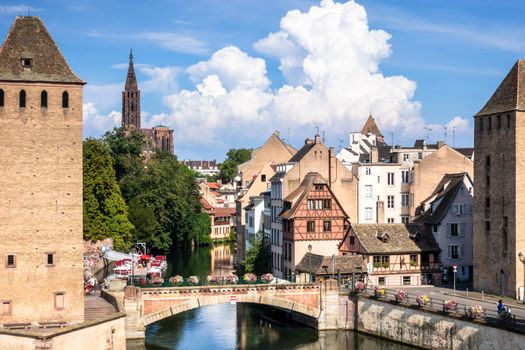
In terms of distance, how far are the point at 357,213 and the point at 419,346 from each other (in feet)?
89.6

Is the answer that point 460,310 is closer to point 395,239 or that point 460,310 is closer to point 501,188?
point 501,188

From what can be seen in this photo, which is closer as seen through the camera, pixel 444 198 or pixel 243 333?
pixel 243 333

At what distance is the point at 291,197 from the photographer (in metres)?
73.4

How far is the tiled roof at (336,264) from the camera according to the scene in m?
64.5

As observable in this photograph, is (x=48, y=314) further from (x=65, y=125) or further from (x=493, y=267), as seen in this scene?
(x=493, y=267)

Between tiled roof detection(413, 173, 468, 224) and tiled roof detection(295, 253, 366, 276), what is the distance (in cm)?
862

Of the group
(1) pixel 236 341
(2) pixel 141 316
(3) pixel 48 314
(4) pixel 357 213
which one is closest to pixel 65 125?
(3) pixel 48 314

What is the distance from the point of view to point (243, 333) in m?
60.8

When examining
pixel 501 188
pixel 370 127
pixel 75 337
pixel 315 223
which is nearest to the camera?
pixel 75 337

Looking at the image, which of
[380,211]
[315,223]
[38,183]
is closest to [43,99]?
[38,183]

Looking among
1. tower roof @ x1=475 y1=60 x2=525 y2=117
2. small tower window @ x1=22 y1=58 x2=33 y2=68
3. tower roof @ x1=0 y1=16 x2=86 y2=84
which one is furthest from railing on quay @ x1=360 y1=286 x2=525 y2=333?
small tower window @ x1=22 y1=58 x2=33 y2=68

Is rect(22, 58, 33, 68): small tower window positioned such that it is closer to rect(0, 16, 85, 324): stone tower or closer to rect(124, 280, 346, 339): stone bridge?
rect(0, 16, 85, 324): stone tower

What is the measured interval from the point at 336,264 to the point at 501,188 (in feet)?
42.1

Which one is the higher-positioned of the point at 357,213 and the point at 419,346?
the point at 357,213
